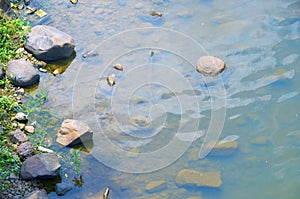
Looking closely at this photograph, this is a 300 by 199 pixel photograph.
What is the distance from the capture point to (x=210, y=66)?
588 centimetres

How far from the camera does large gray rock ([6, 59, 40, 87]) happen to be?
5.53m

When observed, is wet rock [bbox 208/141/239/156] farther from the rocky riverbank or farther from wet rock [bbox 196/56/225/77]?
the rocky riverbank

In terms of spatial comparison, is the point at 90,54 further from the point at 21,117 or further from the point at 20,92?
the point at 21,117

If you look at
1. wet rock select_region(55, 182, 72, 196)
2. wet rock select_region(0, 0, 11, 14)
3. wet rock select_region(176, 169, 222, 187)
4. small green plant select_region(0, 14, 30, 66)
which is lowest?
wet rock select_region(176, 169, 222, 187)

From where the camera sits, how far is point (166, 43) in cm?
637

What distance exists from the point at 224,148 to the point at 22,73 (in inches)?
109

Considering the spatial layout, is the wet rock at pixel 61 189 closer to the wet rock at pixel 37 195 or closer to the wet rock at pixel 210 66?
the wet rock at pixel 37 195

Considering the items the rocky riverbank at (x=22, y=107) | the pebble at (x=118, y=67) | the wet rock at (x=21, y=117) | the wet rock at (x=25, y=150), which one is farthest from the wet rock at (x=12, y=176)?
the pebble at (x=118, y=67)

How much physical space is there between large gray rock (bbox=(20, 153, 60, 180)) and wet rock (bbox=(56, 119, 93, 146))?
38 centimetres

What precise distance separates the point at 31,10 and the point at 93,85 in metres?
1.87

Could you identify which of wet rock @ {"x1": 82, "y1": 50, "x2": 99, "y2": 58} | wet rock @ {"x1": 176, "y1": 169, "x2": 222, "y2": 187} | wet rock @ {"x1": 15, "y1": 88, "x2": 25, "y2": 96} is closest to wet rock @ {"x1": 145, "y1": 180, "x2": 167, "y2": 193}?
wet rock @ {"x1": 176, "y1": 169, "x2": 222, "y2": 187}

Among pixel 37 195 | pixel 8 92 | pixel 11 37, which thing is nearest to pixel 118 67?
pixel 8 92

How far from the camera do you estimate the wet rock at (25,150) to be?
4.75m

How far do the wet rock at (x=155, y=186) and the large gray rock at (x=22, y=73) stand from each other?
7.06 feet
